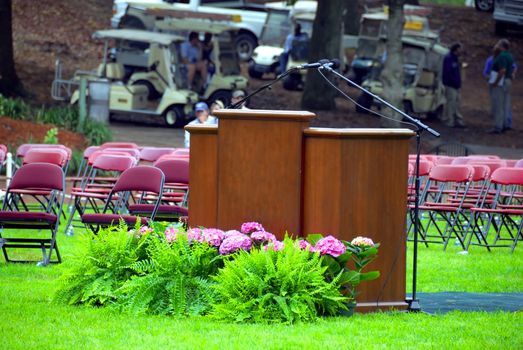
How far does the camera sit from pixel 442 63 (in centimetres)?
3366

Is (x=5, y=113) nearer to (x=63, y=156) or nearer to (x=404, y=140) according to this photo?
(x=63, y=156)

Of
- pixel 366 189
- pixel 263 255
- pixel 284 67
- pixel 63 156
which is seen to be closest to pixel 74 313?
pixel 263 255

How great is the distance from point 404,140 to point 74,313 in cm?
281

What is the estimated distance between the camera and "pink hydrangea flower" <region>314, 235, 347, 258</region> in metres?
9.16

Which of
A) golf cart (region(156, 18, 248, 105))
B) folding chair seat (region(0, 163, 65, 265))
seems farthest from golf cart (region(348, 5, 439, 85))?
folding chair seat (region(0, 163, 65, 265))

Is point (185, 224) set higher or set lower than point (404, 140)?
lower

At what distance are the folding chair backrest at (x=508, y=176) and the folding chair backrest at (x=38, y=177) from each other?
217 inches

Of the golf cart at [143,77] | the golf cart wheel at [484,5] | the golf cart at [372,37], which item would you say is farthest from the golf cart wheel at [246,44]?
the golf cart wheel at [484,5]

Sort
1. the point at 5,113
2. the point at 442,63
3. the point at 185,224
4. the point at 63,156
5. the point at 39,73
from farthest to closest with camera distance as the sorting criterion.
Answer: the point at 39,73
the point at 442,63
the point at 5,113
the point at 63,156
the point at 185,224

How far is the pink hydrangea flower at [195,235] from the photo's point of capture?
9.51m

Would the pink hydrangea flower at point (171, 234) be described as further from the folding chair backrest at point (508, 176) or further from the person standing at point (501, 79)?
the person standing at point (501, 79)

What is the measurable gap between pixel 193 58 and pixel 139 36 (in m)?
1.90

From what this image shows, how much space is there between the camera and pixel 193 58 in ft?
106

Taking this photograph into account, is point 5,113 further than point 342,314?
Yes
